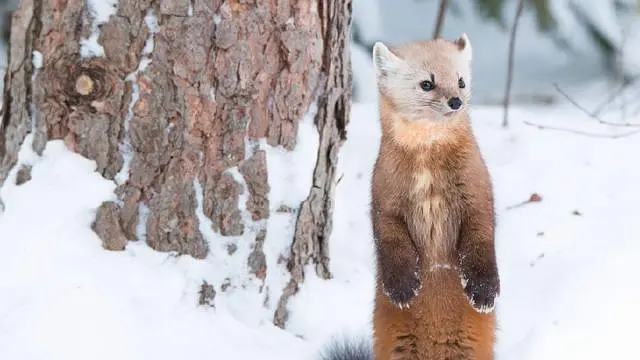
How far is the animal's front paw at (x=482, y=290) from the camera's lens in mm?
3738

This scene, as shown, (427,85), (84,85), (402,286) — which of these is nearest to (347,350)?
(402,286)

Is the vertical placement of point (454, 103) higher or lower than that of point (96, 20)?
lower

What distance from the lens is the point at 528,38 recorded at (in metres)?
9.02

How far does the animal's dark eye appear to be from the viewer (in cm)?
376

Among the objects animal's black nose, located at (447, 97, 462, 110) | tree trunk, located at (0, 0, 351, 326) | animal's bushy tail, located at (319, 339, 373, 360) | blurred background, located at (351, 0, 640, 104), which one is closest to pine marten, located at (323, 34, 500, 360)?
animal's black nose, located at (447, 97, 462, 110)

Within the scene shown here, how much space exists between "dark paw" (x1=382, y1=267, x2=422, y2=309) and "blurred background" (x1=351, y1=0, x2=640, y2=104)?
2879mm

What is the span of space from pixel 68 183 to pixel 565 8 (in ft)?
12.3

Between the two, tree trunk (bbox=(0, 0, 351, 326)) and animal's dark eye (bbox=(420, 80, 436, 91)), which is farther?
tree trunk (bbox=(0, 0, 351, 326))

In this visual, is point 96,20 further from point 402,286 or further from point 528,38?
point 528,38

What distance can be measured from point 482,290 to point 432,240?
0.78 feet

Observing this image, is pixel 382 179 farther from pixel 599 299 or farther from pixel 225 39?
pixel 599 299

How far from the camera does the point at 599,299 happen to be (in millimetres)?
4559

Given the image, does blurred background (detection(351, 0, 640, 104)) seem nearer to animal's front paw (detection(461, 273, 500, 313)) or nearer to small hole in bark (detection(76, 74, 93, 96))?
small hole in bark (detection(76, 74, 93, 96))

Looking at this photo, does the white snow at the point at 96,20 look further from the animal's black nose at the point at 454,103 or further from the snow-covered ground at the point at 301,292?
the animal's black nose at the point at 454,103
